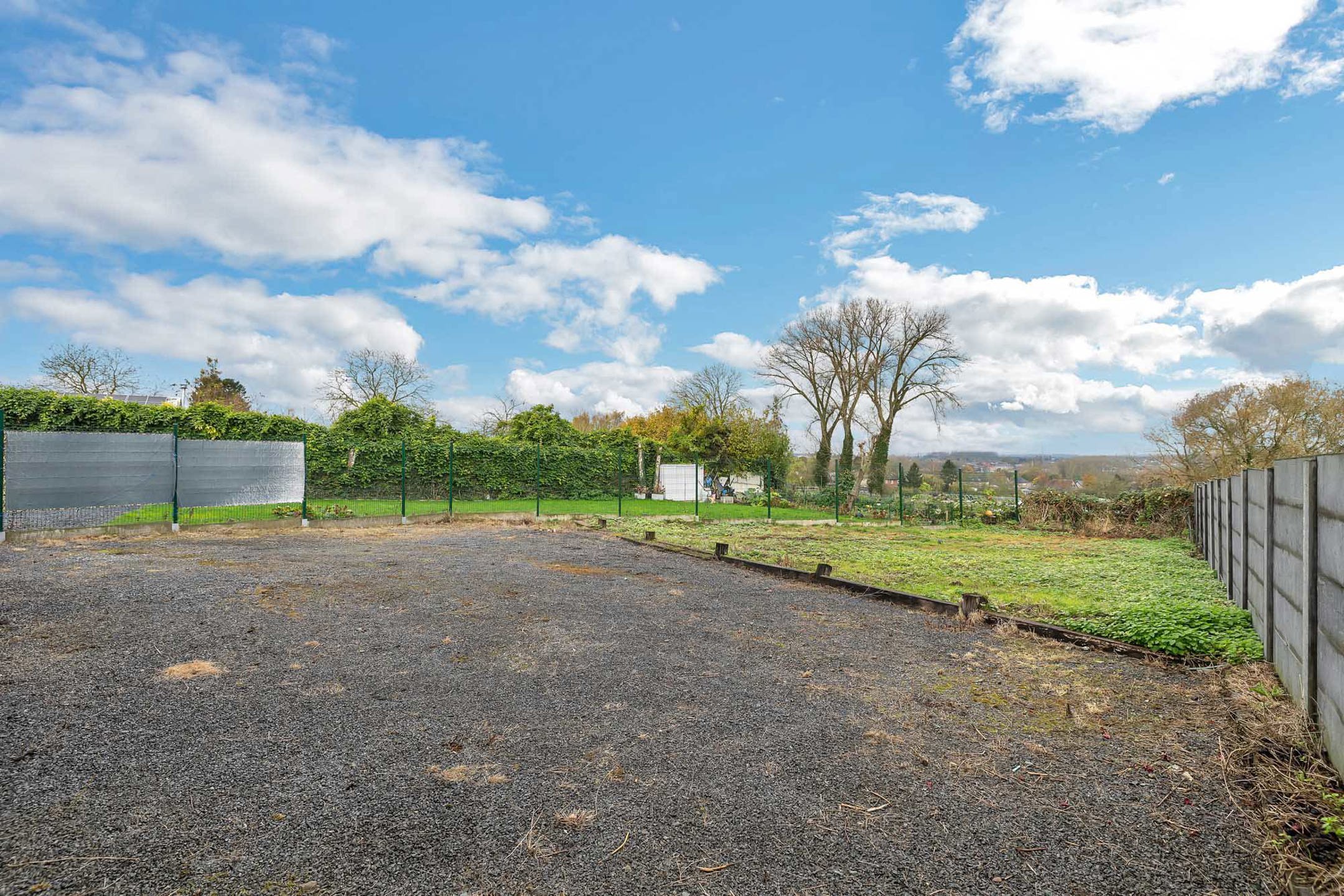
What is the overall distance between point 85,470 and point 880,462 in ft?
89.3

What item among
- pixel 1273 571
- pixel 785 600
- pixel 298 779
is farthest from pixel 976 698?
pixel 298 779

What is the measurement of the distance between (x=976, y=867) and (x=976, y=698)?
1.76m

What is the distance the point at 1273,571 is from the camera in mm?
3850

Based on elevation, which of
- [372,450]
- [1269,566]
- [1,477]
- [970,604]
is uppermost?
[372,450]

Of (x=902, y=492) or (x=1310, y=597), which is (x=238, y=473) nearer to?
(x=1310, y=597)

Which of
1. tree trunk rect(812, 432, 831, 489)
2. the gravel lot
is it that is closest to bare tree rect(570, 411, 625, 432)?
tree trunk rect(812, 432, 831, 489)

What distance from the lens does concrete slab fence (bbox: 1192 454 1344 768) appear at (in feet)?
8.54

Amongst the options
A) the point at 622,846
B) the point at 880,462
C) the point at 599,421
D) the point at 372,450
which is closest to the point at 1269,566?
the point at 622,846

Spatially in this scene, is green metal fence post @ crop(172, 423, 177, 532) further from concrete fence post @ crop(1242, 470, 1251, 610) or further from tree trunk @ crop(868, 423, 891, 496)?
A: tree trunk @ crop(868, 423, 891, 496)

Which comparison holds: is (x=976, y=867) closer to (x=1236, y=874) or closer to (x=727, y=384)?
(x=1236, y=874)

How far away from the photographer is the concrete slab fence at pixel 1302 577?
8.54 ft

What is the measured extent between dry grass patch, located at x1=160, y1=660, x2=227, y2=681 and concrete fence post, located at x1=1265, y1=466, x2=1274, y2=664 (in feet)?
22.1

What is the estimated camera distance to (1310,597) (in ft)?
9.55

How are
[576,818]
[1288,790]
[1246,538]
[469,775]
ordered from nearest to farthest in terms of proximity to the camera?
[576,818] < [1288,790] < [469,775] < [1246,538]
